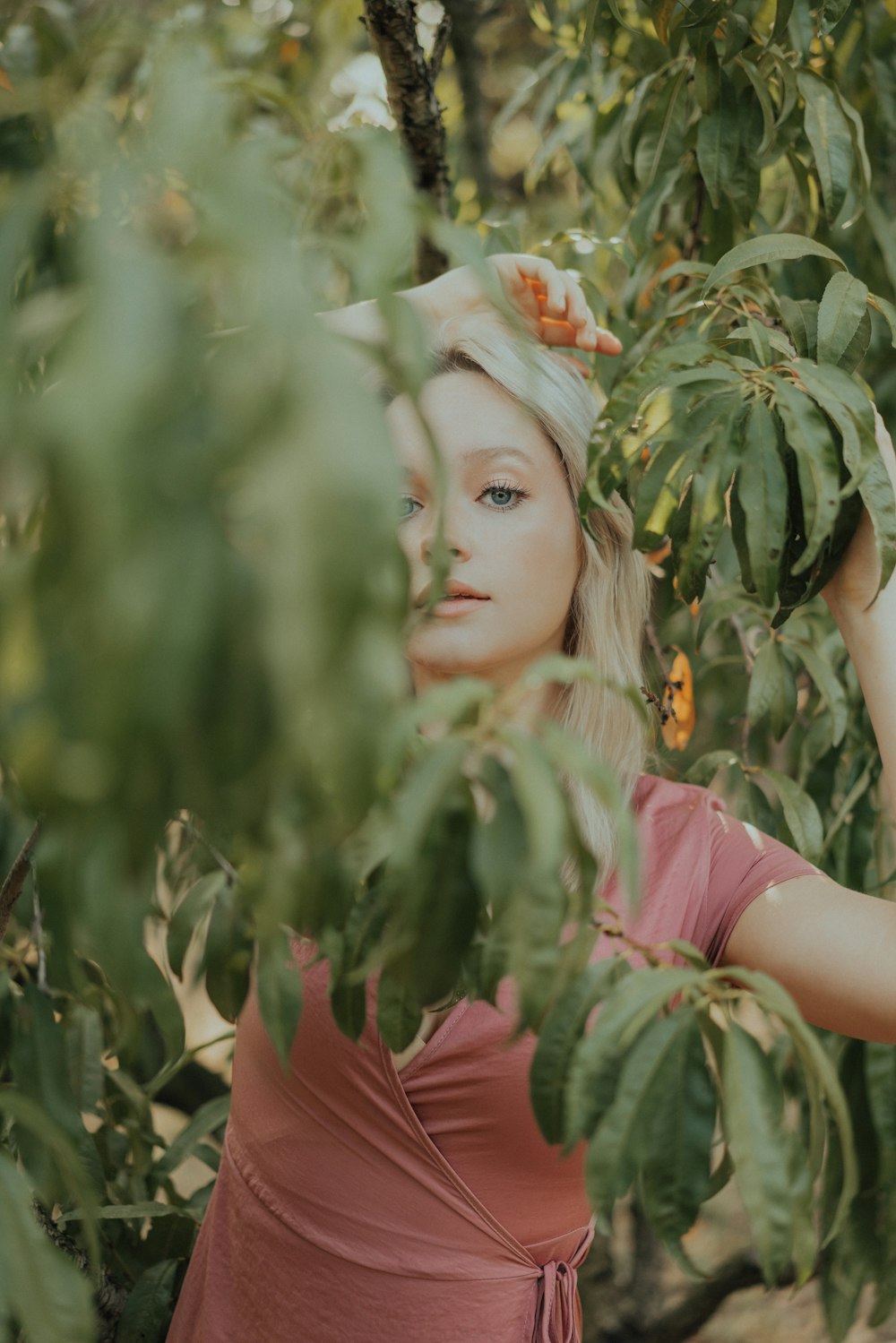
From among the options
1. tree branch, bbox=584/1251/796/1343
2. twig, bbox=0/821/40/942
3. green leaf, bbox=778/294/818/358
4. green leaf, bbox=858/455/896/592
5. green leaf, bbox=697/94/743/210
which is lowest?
tree branch, bbox=584/1251/796/1343

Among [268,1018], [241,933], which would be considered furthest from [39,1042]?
[268,1018]

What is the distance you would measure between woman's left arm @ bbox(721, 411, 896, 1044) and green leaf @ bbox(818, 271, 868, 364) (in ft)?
0.27

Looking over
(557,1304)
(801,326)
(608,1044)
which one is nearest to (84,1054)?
(557,1304)

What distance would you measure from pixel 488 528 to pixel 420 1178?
1.98ft

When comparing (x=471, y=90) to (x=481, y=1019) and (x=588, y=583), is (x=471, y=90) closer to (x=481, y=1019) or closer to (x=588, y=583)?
(x=588, y=583)

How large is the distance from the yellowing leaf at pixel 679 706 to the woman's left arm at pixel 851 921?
1.32 feet

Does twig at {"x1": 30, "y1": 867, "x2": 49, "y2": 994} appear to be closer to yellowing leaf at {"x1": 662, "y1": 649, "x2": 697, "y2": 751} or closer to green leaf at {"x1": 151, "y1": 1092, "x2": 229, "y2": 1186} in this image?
green leaf at {"x1": 151, "y1": 1092, "x2": 229, "y2": 1186}

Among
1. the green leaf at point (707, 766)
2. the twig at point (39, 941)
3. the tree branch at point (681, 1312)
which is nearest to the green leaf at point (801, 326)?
the green leaf at point (707, 766)

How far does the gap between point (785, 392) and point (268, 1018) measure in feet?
1.92

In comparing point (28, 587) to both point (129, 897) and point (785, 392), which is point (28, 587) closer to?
point (129, 897)

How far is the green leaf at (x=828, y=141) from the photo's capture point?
1.28m

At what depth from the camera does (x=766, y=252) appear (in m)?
1.04

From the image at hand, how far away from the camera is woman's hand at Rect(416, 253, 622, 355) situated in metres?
1.21

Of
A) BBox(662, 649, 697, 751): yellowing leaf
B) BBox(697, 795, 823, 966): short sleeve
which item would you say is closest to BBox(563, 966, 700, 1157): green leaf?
BBox(697, 795, 823, 966): short sleeve
